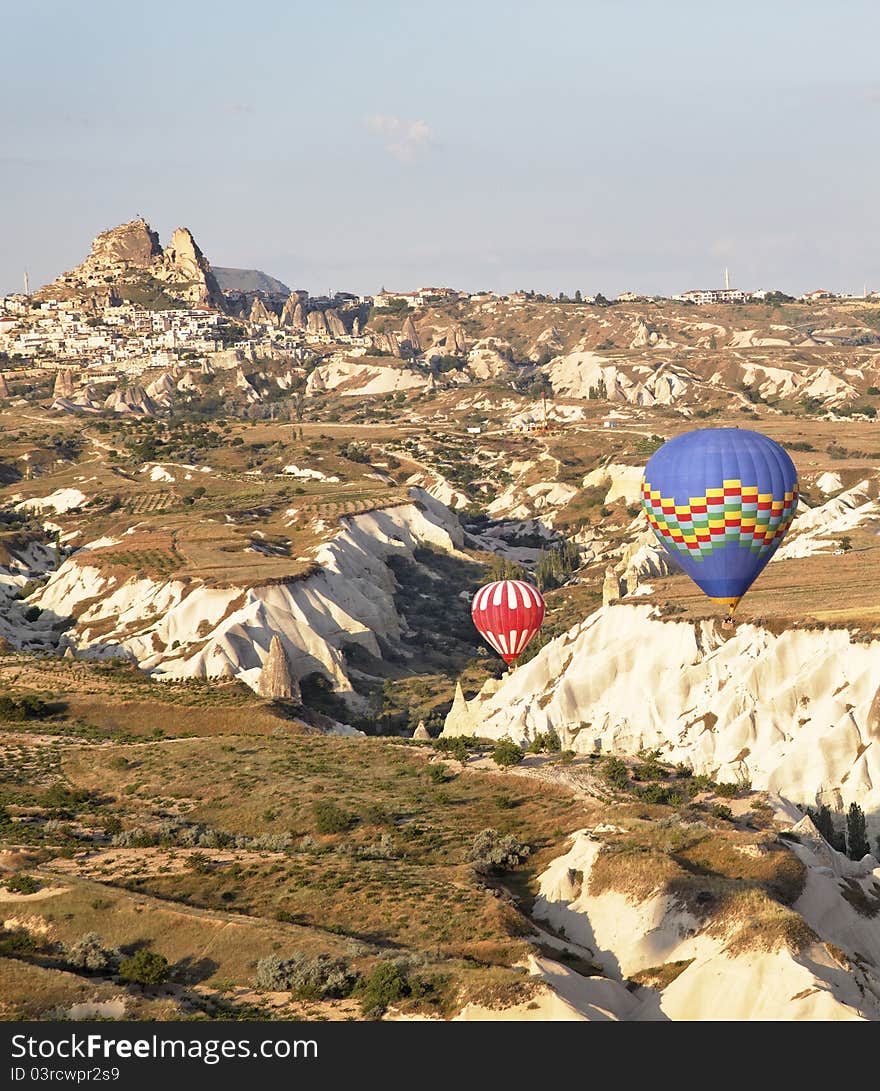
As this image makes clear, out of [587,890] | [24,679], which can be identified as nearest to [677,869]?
[587,890]

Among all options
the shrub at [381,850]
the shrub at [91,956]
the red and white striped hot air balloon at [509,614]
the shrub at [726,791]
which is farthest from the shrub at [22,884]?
the red and white striped hot air balloon at [509,614]

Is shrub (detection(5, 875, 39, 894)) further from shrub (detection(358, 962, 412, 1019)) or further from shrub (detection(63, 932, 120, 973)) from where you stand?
shrub (detection(358, 962, 412, 1019))

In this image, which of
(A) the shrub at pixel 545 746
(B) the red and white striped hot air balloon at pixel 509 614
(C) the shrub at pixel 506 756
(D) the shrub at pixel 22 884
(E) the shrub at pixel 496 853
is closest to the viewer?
(D) the shrub at pixel 22 884

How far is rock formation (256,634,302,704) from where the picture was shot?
96938 millimetres

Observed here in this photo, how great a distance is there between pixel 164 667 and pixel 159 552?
30.9 meters

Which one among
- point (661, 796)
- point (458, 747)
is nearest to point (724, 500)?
point (458, 747)

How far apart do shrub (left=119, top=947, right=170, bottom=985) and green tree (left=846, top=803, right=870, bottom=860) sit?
37.9m

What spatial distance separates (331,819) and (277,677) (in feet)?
129

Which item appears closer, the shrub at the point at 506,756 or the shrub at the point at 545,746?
the shrub at the point at 506,756

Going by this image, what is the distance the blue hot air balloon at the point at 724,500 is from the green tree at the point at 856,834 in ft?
47.8

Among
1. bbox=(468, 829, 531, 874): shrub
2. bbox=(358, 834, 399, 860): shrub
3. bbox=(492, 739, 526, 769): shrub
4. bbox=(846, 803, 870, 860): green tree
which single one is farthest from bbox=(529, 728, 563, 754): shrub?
bbox=(358, 834, 399, 860): shrub

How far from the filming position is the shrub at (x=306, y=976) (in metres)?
39.9

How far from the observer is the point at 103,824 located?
198ft

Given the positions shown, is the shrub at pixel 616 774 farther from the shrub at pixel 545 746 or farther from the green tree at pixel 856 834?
the green tree at pixel 856 834
